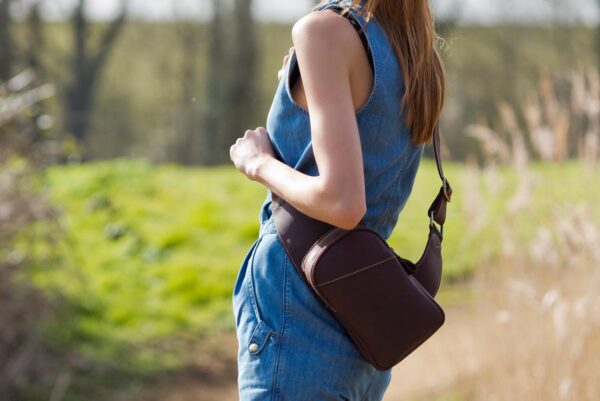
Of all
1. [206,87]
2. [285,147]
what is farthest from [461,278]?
[206,87]

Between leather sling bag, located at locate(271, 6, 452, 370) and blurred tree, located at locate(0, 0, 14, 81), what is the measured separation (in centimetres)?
1228

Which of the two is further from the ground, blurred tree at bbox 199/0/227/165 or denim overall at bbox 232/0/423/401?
denim overall at bbox 232/0/423/401

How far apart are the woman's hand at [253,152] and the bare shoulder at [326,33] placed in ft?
0.68

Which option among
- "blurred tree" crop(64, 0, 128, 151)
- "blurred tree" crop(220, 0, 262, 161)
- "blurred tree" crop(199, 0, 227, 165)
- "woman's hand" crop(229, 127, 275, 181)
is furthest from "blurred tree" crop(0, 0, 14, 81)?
"woman's hand" crop(229, 127, 275, 181)

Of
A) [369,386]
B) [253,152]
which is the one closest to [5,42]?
[253,152]

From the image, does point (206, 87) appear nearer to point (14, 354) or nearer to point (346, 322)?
point (14, 354)

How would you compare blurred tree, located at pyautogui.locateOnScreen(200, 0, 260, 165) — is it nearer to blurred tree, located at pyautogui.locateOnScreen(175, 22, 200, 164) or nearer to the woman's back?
blurred tree, located at pyautogui.locateOnScreen(175, 22, 200, 164)

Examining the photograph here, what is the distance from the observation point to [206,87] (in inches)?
523

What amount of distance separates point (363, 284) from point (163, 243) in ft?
18.0

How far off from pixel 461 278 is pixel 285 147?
217 inches

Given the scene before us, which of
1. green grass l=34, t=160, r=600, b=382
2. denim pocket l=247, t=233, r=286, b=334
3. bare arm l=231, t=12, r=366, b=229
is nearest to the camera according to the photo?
bare arm l=231, t=12, r=366, b=229

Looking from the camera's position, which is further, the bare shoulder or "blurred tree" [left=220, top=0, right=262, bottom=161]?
"blurred tree" [left=220, top=0, right=262, bottom=161]

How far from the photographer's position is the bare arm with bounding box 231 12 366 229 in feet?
4.57

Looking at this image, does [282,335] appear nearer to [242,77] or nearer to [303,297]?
[303,297]
